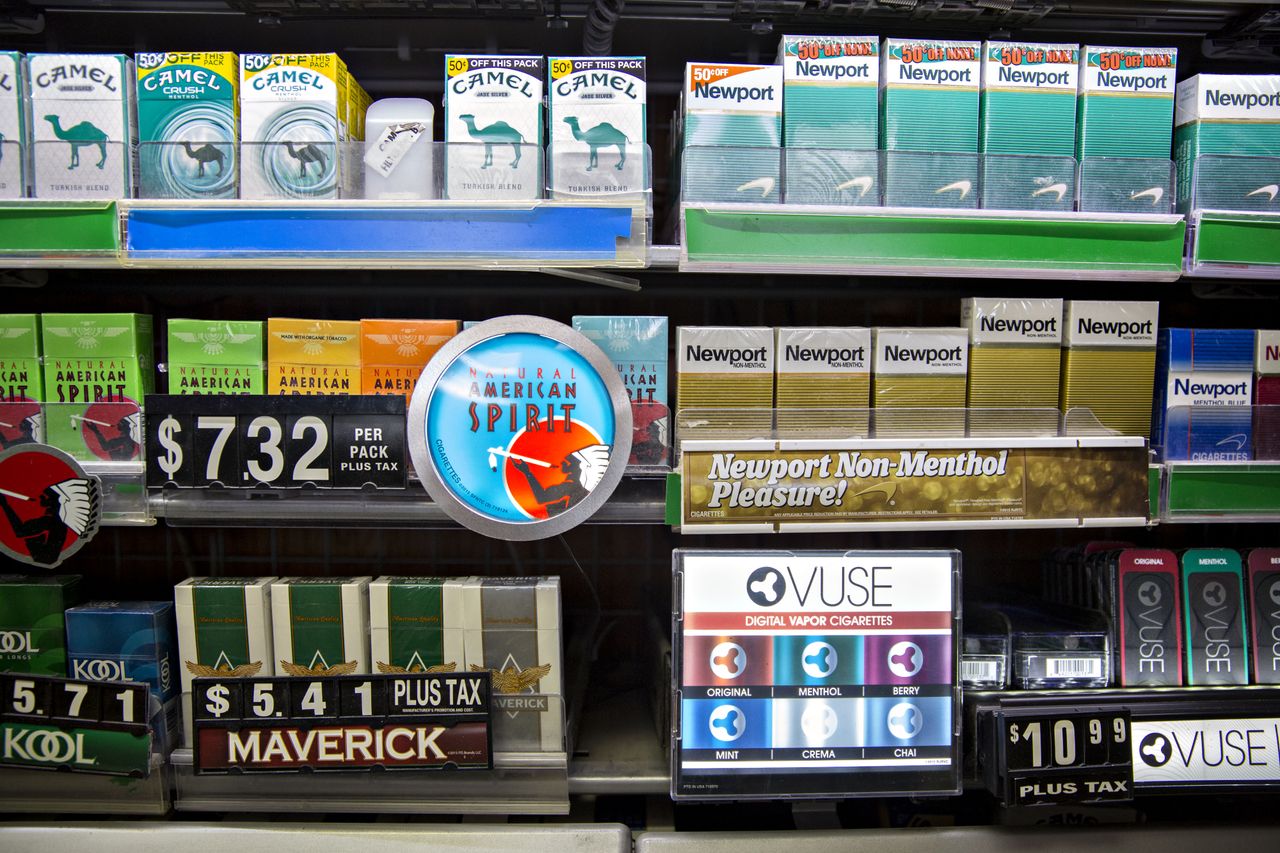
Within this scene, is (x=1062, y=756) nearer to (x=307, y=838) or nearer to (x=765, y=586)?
(x=765, y=586)

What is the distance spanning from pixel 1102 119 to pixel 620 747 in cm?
139

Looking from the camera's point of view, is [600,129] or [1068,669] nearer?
[600,129]

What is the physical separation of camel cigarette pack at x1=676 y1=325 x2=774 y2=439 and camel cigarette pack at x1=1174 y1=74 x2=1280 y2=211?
0.79m

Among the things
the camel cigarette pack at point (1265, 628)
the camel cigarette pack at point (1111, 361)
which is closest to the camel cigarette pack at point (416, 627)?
the camel cigarette pack at point (1111, 361)

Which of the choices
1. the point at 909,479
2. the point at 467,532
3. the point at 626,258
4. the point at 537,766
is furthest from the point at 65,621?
the point at 909,479

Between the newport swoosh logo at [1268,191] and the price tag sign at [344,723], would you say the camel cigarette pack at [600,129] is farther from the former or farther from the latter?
the newport swoosh logo at [1268,191]

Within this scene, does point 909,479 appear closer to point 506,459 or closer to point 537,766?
point 506,459

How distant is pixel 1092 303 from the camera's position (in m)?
1.42

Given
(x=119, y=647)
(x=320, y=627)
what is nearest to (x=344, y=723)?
(x=320, y=627)

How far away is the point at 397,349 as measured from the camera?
1387mm

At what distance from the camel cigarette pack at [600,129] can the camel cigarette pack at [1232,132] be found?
3.13ft

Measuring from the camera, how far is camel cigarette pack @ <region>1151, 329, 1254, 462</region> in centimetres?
142

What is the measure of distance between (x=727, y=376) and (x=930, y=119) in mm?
551

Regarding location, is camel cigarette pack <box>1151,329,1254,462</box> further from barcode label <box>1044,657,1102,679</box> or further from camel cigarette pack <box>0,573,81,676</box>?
camel cigarette pack <box>0,573,81,676</box>
